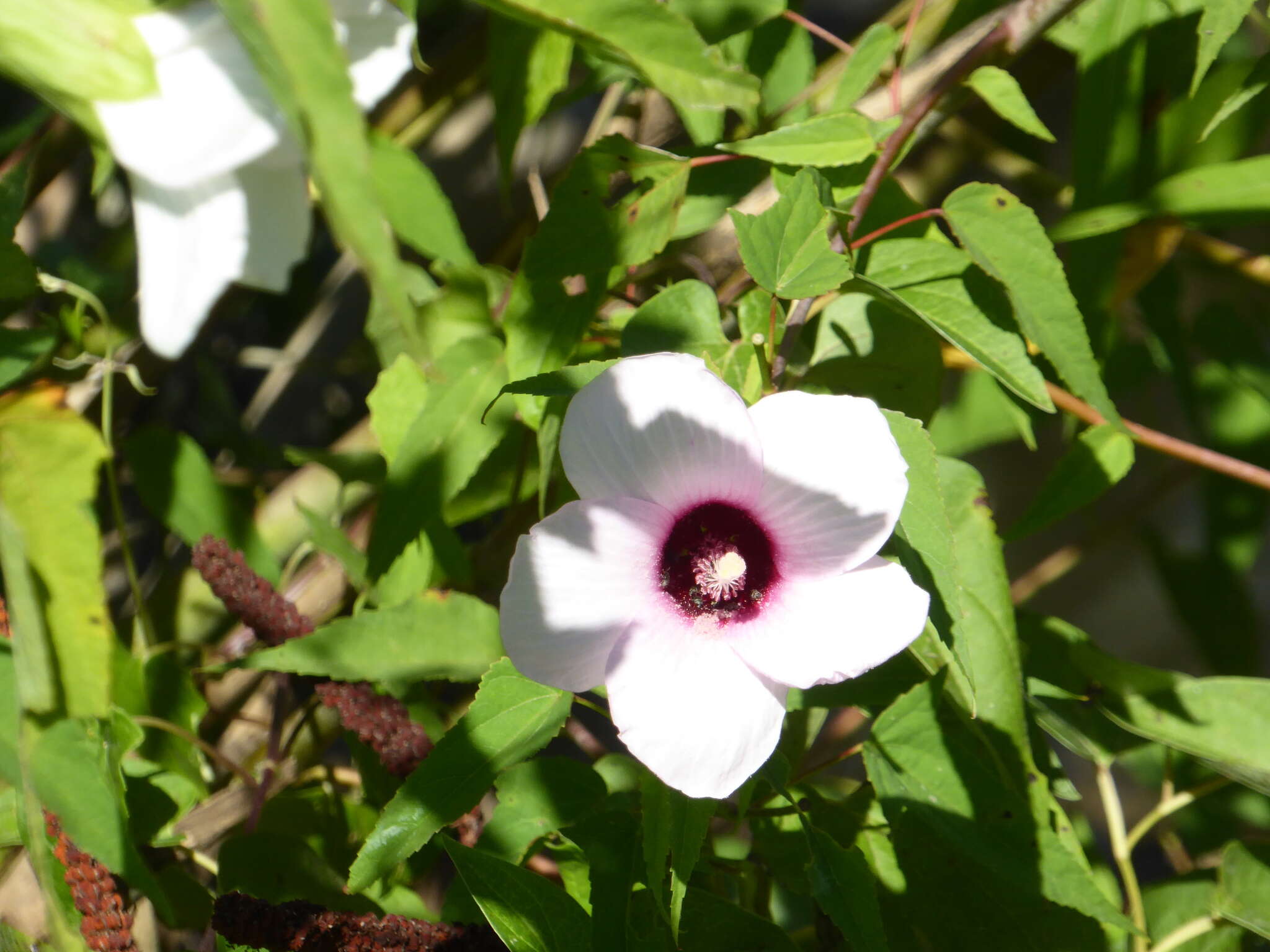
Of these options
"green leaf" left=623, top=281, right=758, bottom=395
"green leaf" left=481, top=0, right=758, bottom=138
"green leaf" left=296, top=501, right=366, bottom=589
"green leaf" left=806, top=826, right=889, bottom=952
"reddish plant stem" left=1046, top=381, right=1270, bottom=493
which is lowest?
"reddish plant stem" left=1046, top=381, right=1270, bottom=493

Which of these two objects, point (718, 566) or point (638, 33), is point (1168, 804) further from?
point (638, 33)

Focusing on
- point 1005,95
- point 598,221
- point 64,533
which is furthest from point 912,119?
point 64,533

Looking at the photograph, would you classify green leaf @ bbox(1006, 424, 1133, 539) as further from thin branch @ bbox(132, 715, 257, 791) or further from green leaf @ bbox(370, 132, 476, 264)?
thin branch @ bbox(132, 715, 257, 791)

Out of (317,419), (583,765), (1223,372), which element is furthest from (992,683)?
(317,419)

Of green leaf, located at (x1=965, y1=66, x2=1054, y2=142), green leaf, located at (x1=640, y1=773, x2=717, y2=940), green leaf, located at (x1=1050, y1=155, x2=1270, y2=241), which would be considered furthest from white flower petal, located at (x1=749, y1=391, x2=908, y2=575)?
green leaf, located at (x1=1050, y1=155, x2=1270, y2=241)

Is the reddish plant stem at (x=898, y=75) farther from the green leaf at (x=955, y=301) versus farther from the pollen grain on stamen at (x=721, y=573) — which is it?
the pollen grain on stamen at (x=721, y=573)
